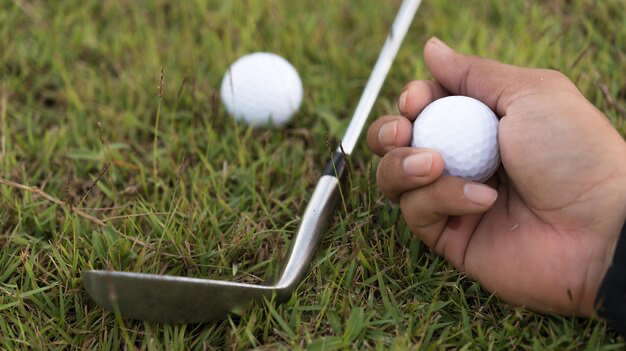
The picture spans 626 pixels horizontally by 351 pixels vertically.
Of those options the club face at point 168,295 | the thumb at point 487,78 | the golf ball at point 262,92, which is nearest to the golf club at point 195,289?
the club face at point 168,295

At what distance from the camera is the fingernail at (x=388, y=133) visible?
209 cm

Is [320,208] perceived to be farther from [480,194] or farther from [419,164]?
[480,194]

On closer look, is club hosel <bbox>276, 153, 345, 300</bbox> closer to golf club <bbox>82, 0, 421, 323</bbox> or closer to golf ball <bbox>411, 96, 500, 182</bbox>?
golf club <bbox>82, 0, 421, 323</bbox>

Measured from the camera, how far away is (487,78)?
2.12 m

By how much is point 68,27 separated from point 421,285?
7.93ft

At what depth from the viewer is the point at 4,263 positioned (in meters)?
2.19

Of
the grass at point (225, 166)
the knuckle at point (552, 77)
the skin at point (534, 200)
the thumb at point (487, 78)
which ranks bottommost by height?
the grass at point (225, 166)

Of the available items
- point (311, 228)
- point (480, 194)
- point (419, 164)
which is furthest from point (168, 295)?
point (480, 194)

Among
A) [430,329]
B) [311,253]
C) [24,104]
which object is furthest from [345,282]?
[24,104]

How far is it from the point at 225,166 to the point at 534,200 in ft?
3.89

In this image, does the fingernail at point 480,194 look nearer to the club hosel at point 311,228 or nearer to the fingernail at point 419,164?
the fingernail at point 419,164

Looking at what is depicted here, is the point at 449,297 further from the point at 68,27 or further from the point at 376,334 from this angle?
the point at 68,27

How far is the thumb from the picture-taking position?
2.02 meters

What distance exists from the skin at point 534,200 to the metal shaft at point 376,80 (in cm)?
26
